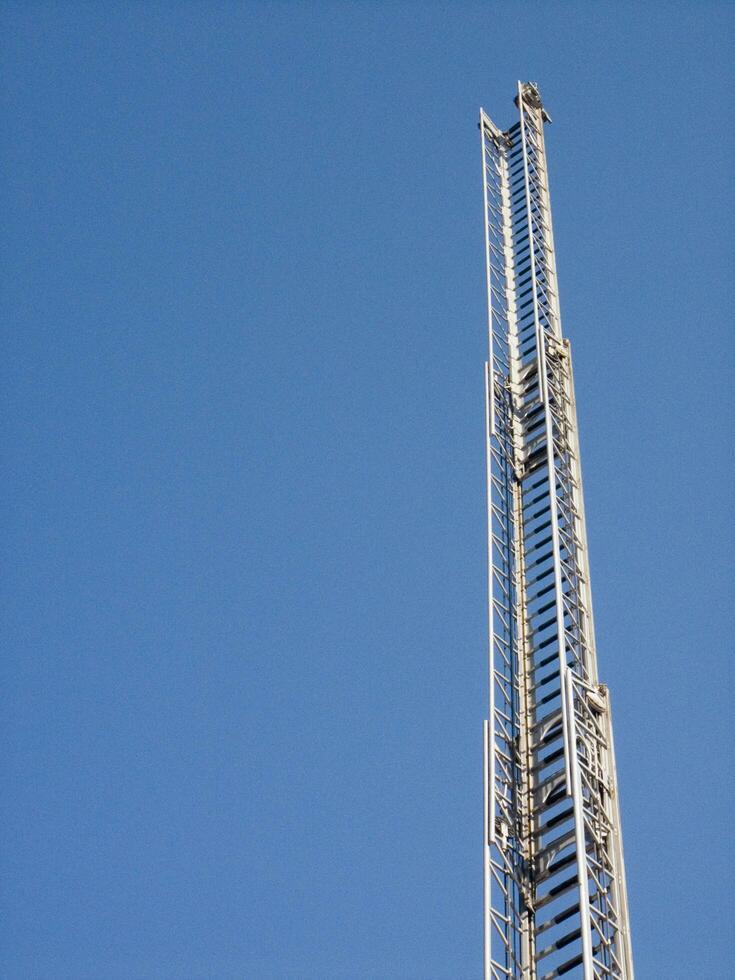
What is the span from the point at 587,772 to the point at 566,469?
43.5 feet

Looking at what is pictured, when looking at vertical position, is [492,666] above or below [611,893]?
above

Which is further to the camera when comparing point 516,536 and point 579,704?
point 516,536

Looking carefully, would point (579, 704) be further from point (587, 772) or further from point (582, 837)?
point (582, 837)

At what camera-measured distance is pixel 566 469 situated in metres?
57.0

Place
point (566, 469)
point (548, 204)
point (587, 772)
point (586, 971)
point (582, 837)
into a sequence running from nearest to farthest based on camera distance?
point (586, 971) → point (582, 837) → point (587, 772) → point (566, 469) → point (548, 204)

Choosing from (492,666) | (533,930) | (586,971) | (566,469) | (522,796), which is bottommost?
(586,971)

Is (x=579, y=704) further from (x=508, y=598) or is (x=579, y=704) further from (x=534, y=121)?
(x=534, y=121)

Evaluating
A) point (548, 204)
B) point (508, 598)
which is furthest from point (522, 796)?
point (548, 204)

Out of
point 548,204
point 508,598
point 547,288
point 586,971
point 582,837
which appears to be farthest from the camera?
point 548,204

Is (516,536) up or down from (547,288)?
down

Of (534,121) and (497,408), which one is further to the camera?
(534,121)

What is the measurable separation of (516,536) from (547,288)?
14172 millimetres

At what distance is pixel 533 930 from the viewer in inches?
1809

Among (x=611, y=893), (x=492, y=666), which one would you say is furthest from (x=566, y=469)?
(x=611, y=893)
